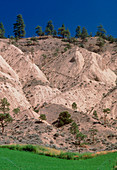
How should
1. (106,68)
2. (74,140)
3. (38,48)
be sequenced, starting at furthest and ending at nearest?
1. (38,48)
2. (106,68)
3. (74,140)

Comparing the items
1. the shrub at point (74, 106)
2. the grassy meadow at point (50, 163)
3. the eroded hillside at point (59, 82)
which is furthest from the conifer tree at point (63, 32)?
the grassy meadow at point (50, 163)

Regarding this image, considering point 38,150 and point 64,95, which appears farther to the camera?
point 64,95

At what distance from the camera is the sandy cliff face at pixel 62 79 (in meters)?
62.6

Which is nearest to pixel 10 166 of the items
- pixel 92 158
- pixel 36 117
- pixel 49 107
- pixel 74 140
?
pixel 92 158

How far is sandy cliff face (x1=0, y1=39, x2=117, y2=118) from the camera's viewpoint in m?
62.6

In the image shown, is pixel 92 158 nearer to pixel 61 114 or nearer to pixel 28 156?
pixel 28 156

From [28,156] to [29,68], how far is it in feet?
182

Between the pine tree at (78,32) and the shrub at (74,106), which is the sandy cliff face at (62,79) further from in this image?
the pine tree at (78,32)

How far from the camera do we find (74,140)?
4244 cm

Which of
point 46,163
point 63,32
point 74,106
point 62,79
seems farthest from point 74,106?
point 63,32

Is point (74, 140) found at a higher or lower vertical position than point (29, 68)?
lower

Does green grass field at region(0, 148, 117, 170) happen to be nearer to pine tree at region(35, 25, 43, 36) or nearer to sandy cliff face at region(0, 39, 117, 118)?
sandy cliff face at region(0, 39, 117, 118)

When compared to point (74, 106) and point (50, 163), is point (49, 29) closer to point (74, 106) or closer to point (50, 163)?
point (74, 106)

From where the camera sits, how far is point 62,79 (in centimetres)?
7500
